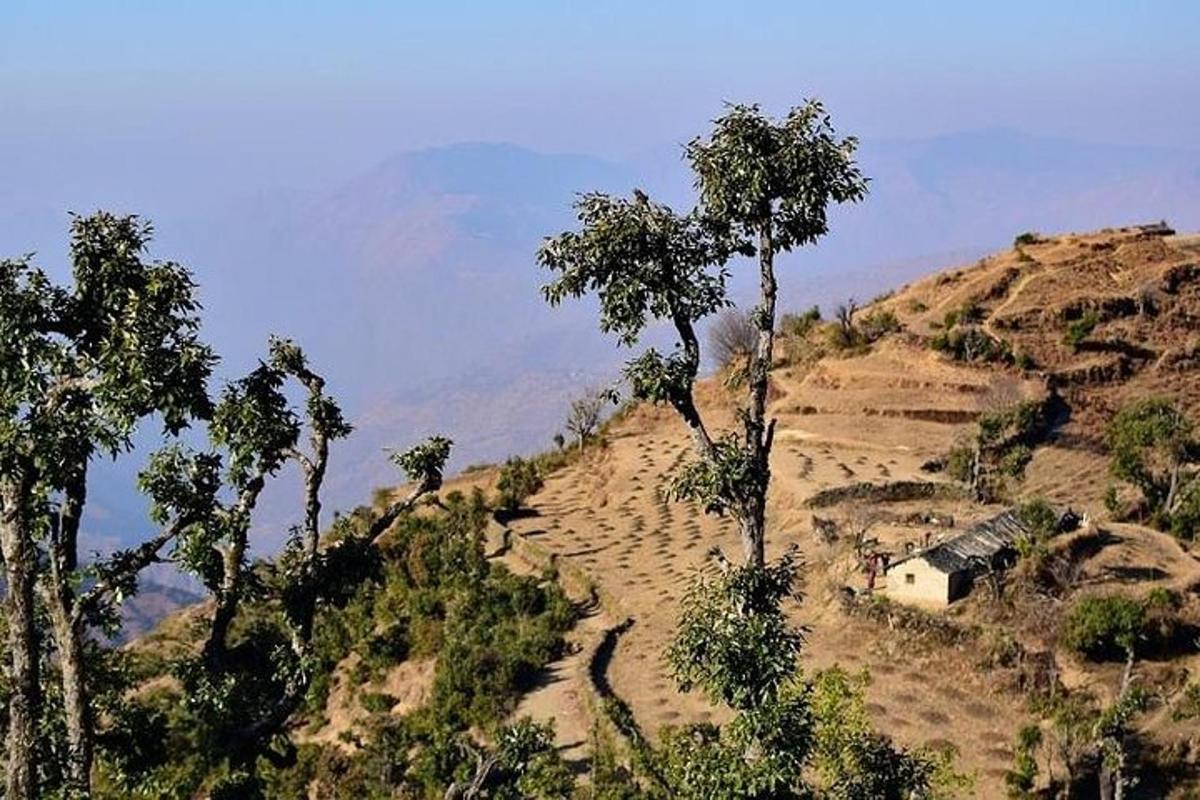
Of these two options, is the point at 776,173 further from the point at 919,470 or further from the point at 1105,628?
the point at 919,470

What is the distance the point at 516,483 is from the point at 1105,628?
2316 centimetres

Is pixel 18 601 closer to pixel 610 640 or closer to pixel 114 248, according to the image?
pixel 114 248

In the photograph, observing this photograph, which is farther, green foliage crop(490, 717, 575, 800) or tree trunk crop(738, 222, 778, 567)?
green foliage crop(490, 717, 575, 800)

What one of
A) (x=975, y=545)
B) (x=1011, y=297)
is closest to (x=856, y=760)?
(x=975, y=545)

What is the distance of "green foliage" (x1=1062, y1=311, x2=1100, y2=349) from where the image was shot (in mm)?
50125

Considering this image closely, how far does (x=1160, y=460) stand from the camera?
38719 mm

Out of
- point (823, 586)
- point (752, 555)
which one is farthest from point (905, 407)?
point (752, 555)

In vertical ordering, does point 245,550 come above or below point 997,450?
above

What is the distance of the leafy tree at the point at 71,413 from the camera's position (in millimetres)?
10930

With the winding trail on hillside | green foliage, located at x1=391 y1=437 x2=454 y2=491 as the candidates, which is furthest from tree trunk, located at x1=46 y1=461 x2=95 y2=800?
the winding trail on hillside

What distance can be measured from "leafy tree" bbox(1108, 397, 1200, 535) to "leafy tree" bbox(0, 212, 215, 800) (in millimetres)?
30787

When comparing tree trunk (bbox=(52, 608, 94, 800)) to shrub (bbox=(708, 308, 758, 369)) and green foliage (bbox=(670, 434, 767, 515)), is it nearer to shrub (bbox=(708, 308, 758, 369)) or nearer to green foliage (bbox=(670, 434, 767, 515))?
green foliage (bbox=(670, 434, 767, 515))

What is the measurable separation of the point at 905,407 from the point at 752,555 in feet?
114

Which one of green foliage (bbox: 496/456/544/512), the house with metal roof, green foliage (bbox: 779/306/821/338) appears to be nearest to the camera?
the house with metal roof
